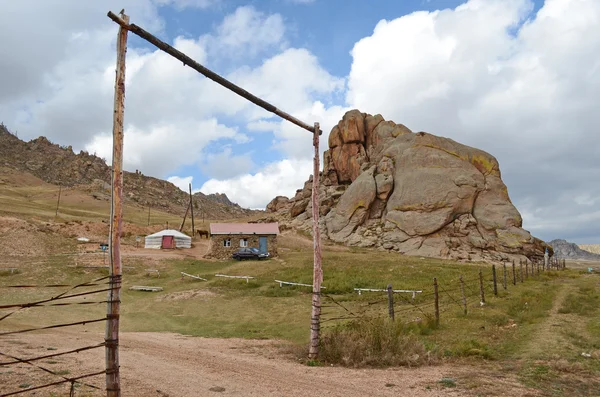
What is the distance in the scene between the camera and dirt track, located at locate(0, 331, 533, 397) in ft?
26.1

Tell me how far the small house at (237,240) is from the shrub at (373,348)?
36474 millimetres

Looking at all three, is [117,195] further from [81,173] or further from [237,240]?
[81,173]

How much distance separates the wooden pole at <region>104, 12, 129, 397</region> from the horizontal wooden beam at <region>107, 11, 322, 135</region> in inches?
8.4

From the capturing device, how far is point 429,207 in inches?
2359

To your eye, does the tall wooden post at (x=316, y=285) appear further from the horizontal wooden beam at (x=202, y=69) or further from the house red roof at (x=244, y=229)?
the house red roof at (x=244, y=229)

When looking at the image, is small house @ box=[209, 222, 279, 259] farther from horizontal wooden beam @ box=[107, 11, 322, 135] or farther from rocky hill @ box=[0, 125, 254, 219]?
rocky hill @ box=[0, 125, 254, 219]

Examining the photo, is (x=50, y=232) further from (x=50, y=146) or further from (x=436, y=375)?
(x=50, y=146)

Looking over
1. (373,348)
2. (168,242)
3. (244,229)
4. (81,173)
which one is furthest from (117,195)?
(81,173)

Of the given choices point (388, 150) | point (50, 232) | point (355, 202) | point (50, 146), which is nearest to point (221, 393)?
point (50, 232)

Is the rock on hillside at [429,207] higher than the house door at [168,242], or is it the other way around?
the rock on hillside at [429,207]

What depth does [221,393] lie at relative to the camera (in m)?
7.80

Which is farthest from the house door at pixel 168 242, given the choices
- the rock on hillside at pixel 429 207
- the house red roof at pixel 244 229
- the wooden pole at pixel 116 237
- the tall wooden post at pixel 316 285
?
the wooden pole at pixel 116 237

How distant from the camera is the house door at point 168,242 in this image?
55.5m

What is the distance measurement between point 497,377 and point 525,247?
52.5 metres
